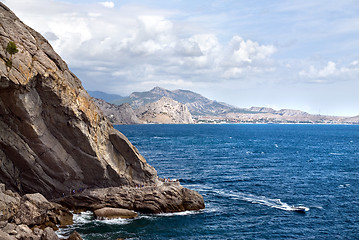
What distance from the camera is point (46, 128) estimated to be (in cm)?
5472

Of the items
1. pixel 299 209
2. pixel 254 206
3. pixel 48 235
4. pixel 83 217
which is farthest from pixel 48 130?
pixel 299 209

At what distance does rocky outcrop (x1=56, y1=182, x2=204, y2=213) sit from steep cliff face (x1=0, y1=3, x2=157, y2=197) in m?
2.76

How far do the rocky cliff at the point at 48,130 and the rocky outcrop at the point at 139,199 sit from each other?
507mm

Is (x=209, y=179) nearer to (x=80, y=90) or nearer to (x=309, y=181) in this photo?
(x=309, y=181)

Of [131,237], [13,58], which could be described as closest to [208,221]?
[131,237]

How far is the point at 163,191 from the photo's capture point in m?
59.4

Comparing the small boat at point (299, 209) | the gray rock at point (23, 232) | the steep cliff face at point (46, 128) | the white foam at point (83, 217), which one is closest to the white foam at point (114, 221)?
the white foam at point (83, 217)

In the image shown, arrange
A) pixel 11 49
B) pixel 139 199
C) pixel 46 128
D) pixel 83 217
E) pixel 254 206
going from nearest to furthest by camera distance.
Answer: pixel 11 49, pixel 83 217, pixel 46 128, pixel 139 199, pixel 254 206

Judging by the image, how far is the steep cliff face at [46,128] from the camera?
49441mm

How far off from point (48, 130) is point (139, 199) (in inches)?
719

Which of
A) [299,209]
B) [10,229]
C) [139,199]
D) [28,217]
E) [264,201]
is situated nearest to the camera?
[10,229]

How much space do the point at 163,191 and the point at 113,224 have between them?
10.7 m

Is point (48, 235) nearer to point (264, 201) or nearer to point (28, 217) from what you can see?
point (28, 217)

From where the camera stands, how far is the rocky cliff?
49406 mm
